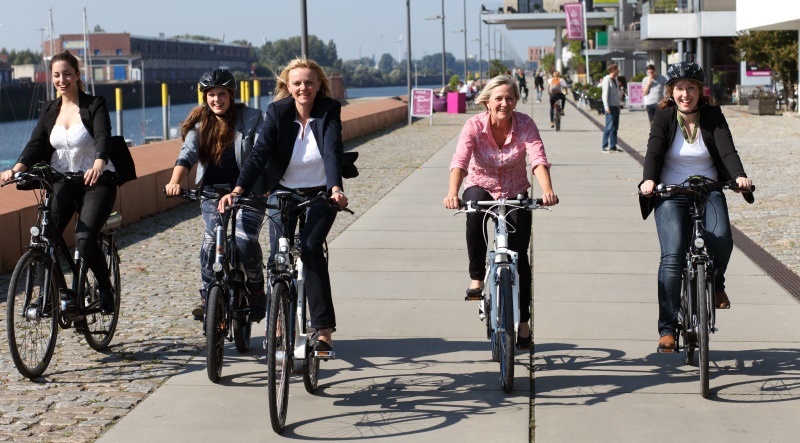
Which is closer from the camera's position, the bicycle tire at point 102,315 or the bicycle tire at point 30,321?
the bicycle tire at point 30,321

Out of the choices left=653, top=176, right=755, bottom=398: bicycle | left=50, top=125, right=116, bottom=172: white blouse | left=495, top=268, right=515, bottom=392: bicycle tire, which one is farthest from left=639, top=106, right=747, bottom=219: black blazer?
left=50, top=125, right=116, bottom=172: white blouse

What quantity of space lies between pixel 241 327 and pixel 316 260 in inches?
42.0

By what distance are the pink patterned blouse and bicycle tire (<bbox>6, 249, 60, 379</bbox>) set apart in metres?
2.14

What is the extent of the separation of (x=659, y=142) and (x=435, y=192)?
10.4 metres

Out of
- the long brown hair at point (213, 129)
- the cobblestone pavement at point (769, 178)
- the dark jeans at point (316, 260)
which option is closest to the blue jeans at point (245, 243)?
the long brown hair at point (213, 129)

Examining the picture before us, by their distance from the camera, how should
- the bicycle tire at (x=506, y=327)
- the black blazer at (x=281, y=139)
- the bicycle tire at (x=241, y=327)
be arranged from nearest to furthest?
the bicycle tire at (x=506, y=327), the black blazer at (x=281, y=139), the bicycle tire at (x=241, y=327)

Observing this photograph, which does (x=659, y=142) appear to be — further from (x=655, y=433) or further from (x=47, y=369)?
(x=47, y=369)

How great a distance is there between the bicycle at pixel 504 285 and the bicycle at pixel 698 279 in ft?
2.40

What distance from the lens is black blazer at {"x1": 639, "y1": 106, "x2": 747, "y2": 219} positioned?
246 inches

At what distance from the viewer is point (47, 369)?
6.69 metres

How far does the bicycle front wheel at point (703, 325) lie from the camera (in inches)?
228

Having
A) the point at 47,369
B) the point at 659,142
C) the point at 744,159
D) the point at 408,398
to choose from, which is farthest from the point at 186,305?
the point at 744,159

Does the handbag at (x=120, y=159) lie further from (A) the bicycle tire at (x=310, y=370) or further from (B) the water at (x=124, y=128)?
(B) the water at (x=124, y=128)

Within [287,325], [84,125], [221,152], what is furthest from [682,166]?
[84,125]
